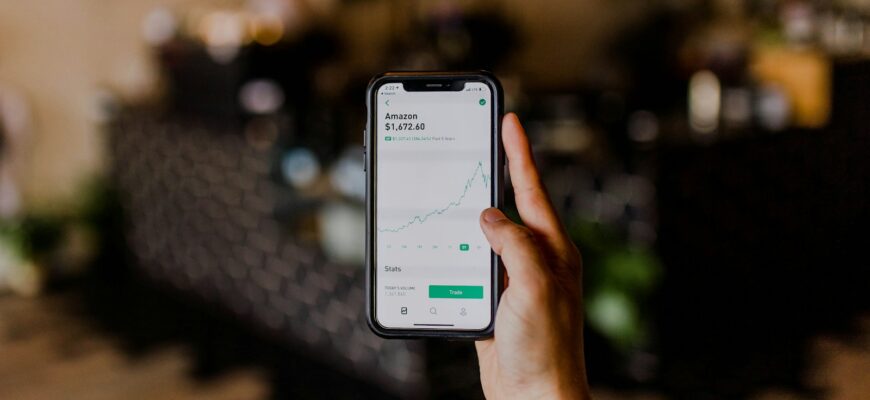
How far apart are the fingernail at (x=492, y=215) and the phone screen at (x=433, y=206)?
0.03m

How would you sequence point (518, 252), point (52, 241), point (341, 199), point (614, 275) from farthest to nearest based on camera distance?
point (52, 241), point (341, 199), point (614, 275), point (518, 252)

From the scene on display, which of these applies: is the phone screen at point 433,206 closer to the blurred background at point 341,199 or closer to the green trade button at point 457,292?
the green trade button at point 457,292

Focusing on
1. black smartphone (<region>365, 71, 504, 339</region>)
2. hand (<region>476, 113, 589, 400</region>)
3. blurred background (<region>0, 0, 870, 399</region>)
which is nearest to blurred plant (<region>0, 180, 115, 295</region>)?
blurred background (<region>0, 0, 870, 399</region>)

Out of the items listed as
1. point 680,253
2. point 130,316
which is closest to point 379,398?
point 680,253

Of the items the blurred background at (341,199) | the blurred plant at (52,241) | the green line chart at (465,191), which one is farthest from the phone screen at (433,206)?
the blurred plant at (52,241)

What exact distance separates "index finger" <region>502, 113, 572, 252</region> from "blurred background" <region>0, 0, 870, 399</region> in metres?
1.81

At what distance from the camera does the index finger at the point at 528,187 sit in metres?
0.76

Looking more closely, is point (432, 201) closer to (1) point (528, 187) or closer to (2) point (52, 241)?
(1) point (528, 187)

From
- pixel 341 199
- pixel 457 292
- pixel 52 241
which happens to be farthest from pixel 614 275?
pixel 52 241

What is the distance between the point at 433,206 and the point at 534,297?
14 centimetres

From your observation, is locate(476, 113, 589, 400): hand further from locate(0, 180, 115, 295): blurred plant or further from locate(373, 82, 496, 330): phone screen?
locate(0, 180, 115, 295): blurred plant

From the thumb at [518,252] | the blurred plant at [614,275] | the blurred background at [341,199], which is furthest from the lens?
the blurred background at [341,199]

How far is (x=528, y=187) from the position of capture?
0.77m

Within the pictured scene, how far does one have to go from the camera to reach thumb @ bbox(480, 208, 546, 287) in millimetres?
721
